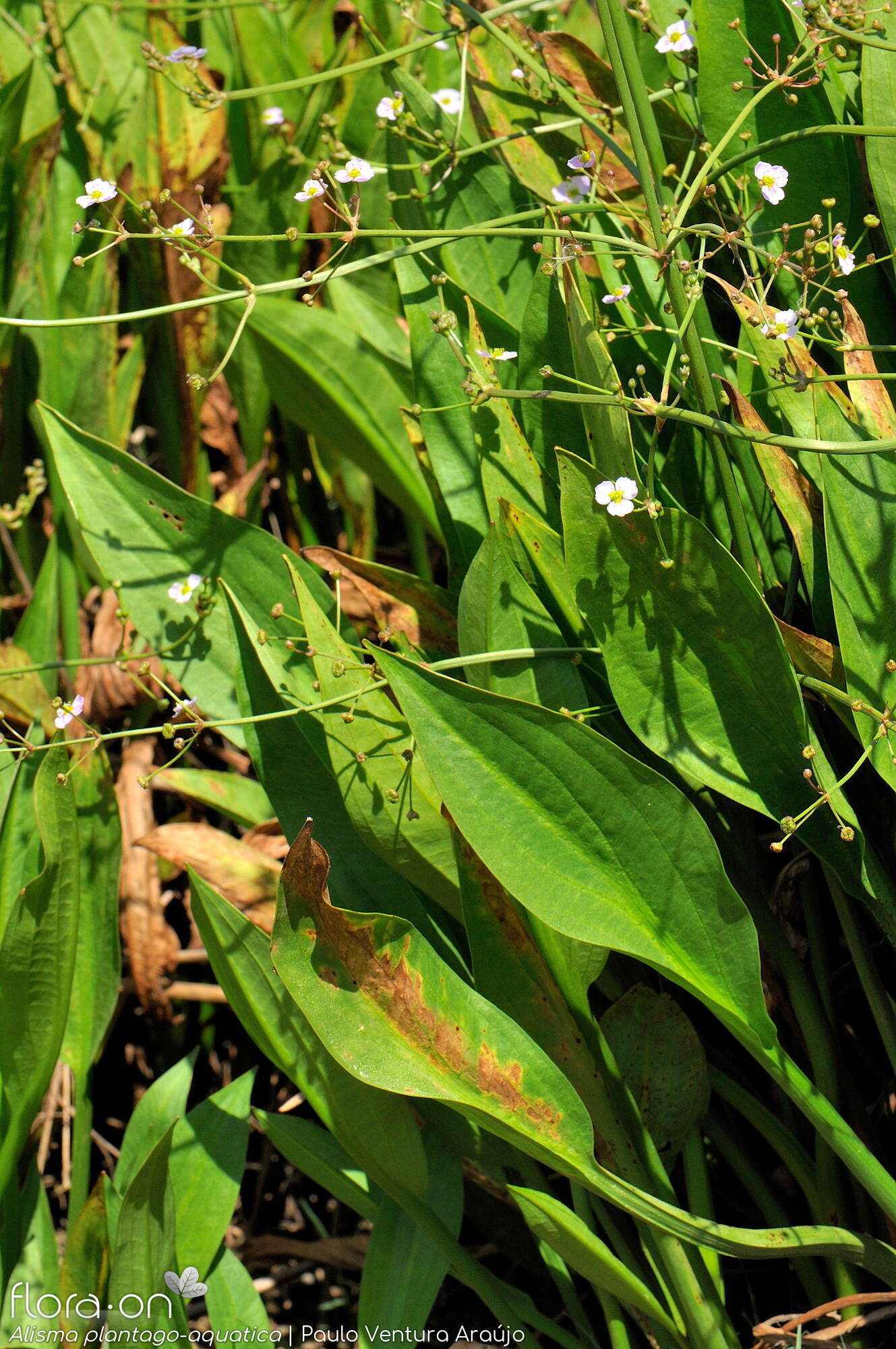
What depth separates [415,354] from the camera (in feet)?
2.76

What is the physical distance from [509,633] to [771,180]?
1.10ft

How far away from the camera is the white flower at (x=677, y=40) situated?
797 millimetres

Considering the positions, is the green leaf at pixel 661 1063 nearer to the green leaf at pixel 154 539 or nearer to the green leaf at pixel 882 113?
the green leaf at pixel 154 539

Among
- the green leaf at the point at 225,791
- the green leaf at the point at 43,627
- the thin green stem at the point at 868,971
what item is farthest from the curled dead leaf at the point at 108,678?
the thin green stem at the point at 868,971

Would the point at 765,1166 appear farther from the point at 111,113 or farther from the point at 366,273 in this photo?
the point at 111,113

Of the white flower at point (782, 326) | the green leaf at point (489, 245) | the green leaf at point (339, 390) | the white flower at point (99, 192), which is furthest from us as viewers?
the green leaf at point (339, 390)

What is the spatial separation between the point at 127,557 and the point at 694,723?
0.50 m

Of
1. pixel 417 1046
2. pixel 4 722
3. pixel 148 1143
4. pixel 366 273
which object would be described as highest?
pixel 366 273

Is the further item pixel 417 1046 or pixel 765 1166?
pixel 765 1166

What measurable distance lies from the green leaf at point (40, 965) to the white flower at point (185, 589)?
152mm

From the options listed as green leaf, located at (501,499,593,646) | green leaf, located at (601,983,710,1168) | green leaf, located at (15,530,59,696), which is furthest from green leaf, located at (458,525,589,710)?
green leaf, located at (15,530,59,696)

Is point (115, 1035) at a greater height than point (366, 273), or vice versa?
point (366, 273)

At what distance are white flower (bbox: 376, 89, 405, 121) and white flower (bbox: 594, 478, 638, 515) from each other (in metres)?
0.39

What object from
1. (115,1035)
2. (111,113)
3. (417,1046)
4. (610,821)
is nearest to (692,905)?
(610,821)
